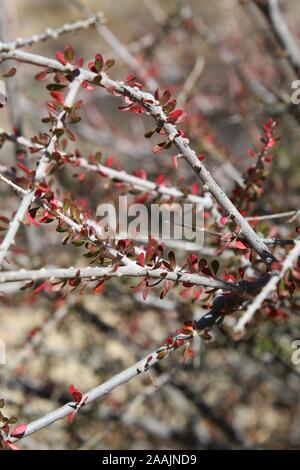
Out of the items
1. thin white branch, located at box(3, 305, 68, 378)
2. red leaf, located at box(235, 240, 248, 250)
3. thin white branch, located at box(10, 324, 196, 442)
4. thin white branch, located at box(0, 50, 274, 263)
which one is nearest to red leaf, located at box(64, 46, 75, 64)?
thin white branch, located at box(0, 50, 274, 263)

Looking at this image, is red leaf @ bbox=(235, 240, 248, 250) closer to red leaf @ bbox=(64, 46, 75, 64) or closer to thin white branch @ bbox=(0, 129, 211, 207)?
thin white branch @ bbox=(0, 129, 211, 207)

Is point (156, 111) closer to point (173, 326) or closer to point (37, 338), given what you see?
point (37, 338)

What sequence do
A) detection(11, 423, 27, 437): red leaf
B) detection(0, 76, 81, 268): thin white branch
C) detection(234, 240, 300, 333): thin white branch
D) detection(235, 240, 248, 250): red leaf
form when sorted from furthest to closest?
detection(235, 240, 248, 250): red leaf
detection(11, 423, 27, 437): red leaf
detection(0, 76, 81, 268): thin white branch
detection(234, 240, 300, 333): thin white branch

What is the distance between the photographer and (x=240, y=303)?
5.03 feet

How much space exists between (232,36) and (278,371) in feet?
9.03

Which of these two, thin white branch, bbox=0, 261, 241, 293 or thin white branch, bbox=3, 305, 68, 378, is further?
thin white branch, bbox=3, 305, 68, 378

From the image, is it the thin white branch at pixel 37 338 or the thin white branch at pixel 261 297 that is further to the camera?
the thin white branch at pixel 37 338

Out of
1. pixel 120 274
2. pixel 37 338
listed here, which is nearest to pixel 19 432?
pixel 120 274

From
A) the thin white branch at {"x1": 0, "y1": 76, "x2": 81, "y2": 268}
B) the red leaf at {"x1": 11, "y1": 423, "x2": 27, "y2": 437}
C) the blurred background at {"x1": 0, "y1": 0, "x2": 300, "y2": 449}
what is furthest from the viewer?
the blurred background at {"x1": 0, "y1": 0, "x2": 300, "y2": 449}

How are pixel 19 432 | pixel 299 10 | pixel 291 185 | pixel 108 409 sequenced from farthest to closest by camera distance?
pixel 299 10
pixel 291 185
pixel 108 409
pixel 19 432

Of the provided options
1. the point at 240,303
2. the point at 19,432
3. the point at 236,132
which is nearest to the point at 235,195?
the point at 240,303

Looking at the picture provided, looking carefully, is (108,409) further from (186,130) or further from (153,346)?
(186,130)

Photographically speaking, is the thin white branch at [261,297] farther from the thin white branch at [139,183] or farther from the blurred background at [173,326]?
the blurred background at [173,326]

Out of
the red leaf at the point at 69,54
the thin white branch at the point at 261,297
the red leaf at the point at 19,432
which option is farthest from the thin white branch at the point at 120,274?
the red leaf at the point at 69,54
